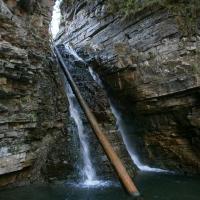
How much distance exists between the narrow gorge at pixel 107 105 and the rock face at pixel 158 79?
31 mm

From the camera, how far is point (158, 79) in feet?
28.7

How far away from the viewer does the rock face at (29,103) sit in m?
7.13

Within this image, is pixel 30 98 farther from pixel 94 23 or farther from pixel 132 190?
pixel 94 23

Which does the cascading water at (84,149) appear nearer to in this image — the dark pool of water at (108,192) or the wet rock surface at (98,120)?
the wet rock surface at (98,120)

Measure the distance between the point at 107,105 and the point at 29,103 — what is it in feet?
9.27

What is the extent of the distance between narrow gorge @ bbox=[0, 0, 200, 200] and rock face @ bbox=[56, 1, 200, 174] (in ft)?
0.10

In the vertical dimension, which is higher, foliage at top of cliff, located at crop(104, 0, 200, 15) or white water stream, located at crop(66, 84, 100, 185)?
foliage at top of cliff, located at crop(104, 0, 200, 15)

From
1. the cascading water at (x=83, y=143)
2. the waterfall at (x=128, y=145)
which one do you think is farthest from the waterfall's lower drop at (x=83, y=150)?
the waterfall at (x=128, y=145)

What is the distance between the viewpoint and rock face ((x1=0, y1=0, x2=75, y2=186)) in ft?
23.4

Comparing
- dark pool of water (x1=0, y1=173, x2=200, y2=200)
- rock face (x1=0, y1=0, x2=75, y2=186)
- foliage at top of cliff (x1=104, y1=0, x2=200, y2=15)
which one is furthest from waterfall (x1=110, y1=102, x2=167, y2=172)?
foliage at top of cliff (x1=104, y1=0, x2=200, y2=15)

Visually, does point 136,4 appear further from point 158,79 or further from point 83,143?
point 83,143

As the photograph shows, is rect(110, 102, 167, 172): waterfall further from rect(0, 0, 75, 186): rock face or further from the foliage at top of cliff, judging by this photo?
the foliage at top of cliff

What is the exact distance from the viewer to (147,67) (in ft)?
29.7

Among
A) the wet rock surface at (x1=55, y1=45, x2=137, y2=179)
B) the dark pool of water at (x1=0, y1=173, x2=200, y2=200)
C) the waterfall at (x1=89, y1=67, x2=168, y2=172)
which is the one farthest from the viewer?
the waterfall at (x1=89, y1=67, x2=168, y2=172)
